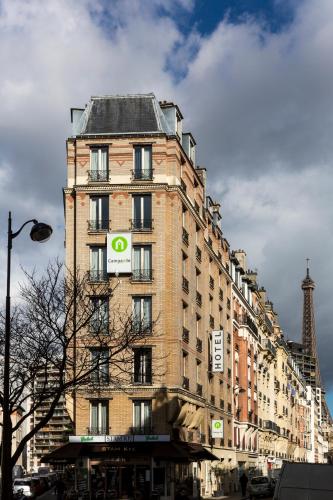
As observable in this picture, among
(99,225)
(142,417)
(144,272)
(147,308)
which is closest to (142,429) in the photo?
(142,417)

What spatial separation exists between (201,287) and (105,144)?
1444 cm

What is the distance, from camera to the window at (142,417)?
1989 inches

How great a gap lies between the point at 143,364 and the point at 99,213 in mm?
9921

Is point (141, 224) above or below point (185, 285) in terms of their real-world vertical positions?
above

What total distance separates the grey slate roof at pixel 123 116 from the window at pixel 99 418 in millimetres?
17074

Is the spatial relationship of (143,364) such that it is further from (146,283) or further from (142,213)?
(142,213)

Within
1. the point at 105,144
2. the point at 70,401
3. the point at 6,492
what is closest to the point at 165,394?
the point at 70,401

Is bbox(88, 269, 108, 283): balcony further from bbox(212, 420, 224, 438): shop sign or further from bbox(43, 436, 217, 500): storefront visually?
bbox(212, 420, 224, 438): shop sign

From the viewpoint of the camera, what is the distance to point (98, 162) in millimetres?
54281

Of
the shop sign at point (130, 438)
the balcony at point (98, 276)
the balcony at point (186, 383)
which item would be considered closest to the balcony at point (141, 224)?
the balcony at point (98, 276)

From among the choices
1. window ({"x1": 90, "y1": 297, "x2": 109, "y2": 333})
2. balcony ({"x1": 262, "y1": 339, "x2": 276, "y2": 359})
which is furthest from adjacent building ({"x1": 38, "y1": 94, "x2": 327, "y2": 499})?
balcony ({"x1": 262, "y1": 339, "x2": 276, "y2": 359})

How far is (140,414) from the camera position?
5116 centimetres

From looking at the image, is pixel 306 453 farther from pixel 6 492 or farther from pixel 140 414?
pixel 6 492

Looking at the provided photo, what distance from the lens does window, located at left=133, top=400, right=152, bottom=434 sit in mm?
50531
